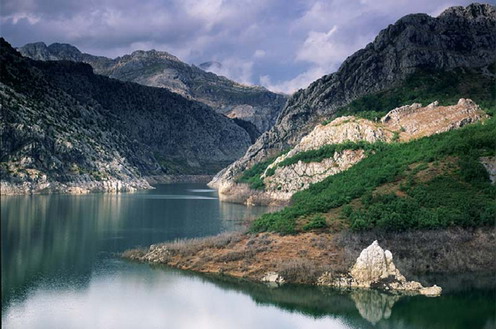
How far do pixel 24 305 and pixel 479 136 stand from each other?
83.3m

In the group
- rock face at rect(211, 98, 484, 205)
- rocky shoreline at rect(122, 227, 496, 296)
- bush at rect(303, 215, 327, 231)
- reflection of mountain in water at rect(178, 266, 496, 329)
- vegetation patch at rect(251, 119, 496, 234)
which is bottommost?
reflection of mountain in water at rect(178, 266, 496, 329)

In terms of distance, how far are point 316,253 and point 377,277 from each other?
40.3 ft

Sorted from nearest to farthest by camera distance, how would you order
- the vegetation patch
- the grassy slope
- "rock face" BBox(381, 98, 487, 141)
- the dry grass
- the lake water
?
the lake water < the dry grass < the vegetation patch < the grassy slope < "rock face" BBox(381, 98, 487, 141)

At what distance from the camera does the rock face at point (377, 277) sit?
7262 cm

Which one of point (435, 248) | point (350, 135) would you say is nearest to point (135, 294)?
point (435, 248)

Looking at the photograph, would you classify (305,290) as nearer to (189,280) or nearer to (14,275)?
(189,280)

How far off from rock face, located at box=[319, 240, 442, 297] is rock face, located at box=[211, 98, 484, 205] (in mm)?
87241

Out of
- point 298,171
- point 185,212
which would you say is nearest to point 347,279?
point 185,212

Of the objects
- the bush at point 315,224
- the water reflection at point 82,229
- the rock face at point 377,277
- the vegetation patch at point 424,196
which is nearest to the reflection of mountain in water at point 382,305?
the rock face at point 377,277

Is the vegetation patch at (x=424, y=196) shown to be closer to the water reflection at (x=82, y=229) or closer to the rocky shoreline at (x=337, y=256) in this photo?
the rocky shoreline at (x=337, y=256)

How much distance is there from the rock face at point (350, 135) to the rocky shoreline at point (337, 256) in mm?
72799

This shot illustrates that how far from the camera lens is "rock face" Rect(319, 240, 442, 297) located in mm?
72625

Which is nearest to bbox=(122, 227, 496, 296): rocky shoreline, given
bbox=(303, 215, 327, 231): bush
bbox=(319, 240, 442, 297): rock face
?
bbox=(319, 240, 442, 297): rock face

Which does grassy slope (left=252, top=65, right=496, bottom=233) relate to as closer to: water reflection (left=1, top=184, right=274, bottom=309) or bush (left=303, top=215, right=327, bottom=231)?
bush (left=303, top=215, right=327, bottom=231)
